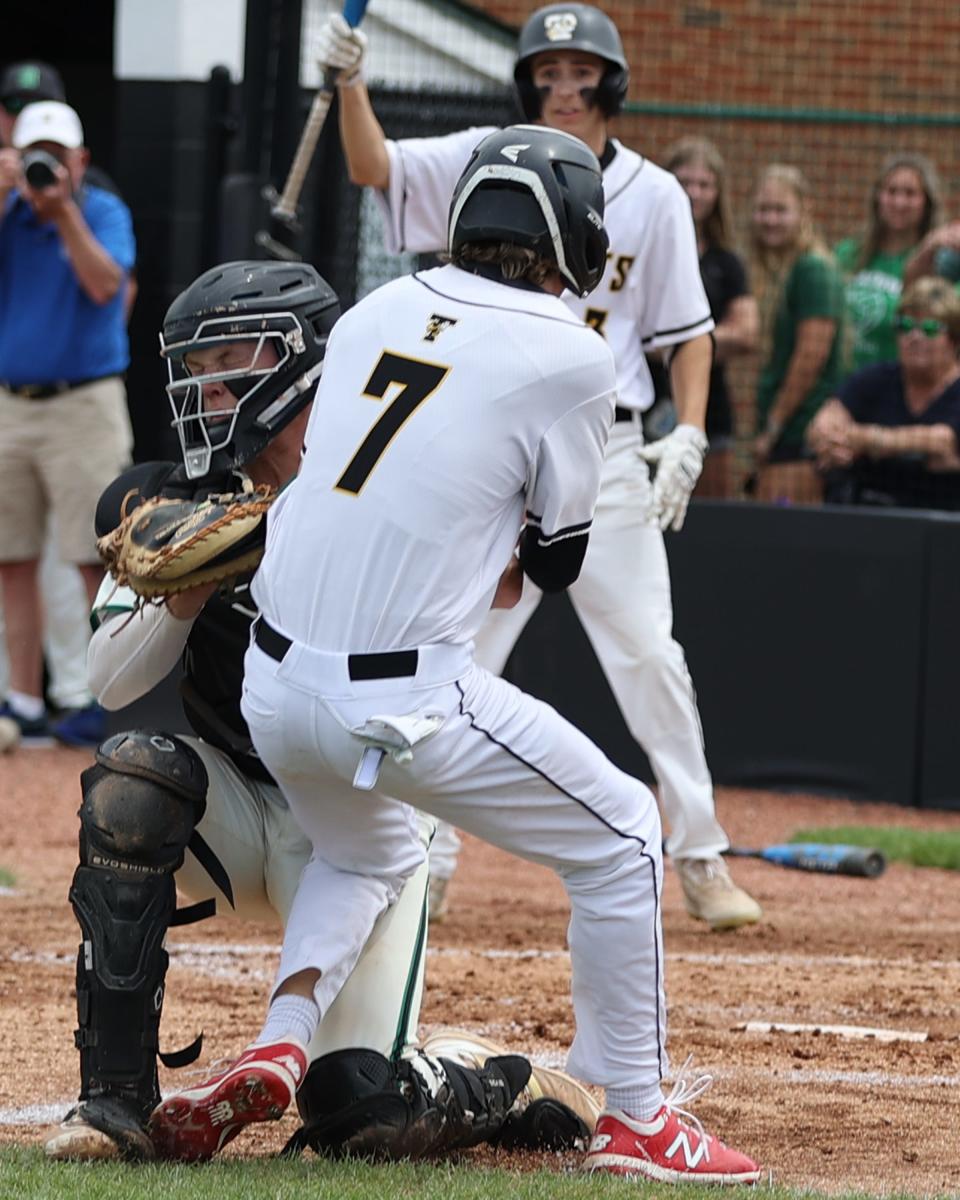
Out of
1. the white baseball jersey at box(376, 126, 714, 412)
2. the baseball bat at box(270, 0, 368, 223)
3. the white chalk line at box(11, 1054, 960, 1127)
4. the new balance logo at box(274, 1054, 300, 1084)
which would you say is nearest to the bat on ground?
the baseball bat at box(270, 0, 368, 223)

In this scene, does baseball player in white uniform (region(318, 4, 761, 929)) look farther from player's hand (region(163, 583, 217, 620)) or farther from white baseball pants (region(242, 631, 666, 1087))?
white baseball pants (region(242, 631, 666, 1087))

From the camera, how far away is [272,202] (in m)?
8.36

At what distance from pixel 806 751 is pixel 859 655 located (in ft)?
1.46

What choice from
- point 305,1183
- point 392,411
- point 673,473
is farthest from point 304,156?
point 305,1183

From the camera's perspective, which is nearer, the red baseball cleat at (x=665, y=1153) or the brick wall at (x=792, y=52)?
the red baseball cleat at (x=665, y=1153)

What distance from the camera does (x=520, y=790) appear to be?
132 inches

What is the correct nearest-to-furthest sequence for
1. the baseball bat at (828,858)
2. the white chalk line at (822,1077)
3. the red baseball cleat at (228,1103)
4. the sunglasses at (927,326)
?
the red baseball cleat at (228,1103), the white chalk line at (822,1077), the baseball bat at (828,858), the sunglasses at (927,326)

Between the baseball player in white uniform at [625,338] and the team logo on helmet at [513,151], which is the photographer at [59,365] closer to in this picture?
the baseball player in white uniform at [625,338]

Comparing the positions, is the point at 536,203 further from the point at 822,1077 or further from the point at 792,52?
the point at 792,52

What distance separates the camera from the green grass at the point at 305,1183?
3174 mm

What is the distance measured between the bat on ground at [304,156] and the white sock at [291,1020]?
3179 millimetres

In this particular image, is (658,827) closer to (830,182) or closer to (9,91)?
(9,91)

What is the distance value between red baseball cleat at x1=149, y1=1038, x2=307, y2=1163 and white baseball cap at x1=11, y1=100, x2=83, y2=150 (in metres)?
5.61

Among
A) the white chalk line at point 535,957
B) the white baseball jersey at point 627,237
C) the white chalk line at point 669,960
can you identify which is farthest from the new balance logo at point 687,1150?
the white baseball jersey at point 627,237
